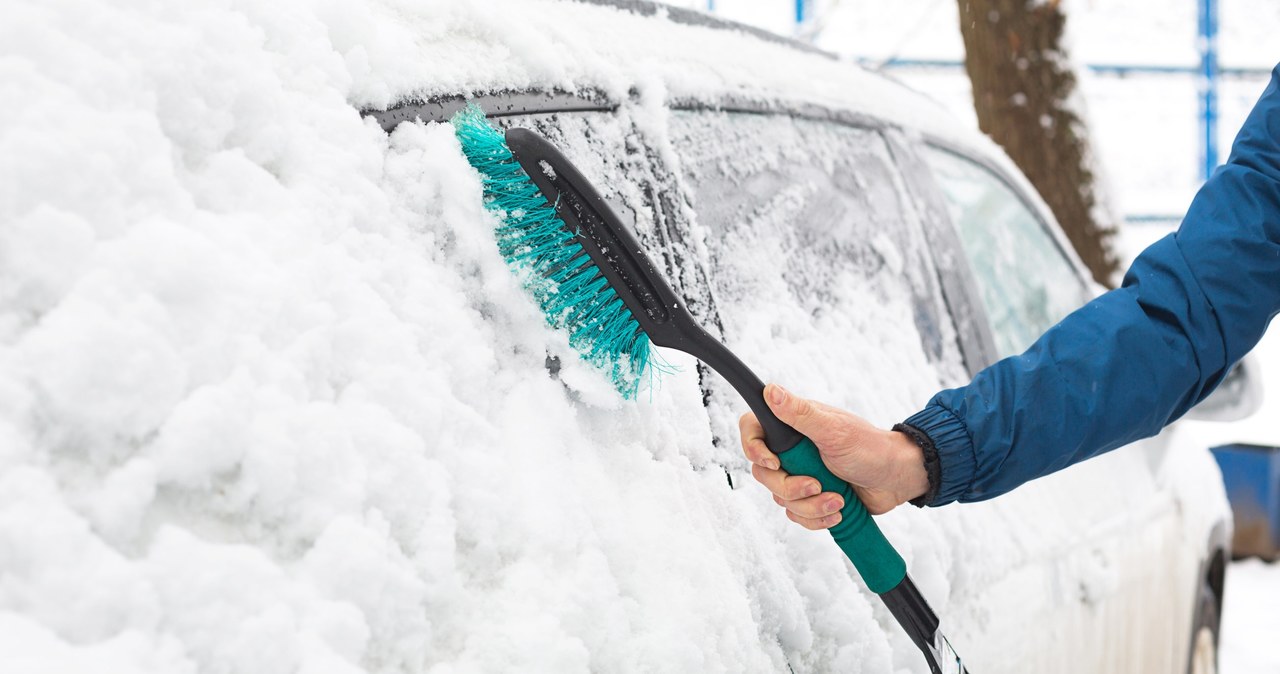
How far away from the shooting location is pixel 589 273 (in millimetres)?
1297

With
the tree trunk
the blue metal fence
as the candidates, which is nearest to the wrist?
the tree trunk

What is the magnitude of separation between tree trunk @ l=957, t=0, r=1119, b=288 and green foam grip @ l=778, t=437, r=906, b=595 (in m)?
4.87

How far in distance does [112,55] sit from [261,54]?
157 millimetres

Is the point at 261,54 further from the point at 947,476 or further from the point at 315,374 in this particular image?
the point at 947,476

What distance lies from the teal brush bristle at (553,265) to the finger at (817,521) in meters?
0.28

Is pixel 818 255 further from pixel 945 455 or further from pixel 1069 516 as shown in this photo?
pixel 1069 516

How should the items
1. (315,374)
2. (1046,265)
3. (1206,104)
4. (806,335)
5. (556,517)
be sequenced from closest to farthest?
1. (315,374)
2. (556,517)
3. (806,335)
4. (1046,265)
5. (1206,104)

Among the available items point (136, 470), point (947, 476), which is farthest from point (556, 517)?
point (947, 476)

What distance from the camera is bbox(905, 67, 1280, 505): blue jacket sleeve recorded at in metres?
1.52

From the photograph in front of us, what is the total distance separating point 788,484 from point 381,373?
0.59 meters

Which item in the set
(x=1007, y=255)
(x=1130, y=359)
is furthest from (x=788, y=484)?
(x=1007, y=255)

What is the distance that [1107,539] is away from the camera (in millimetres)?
2352

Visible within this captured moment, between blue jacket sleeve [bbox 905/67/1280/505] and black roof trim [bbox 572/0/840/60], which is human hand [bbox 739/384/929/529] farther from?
black roof trim [bbox 572/0/840/60]

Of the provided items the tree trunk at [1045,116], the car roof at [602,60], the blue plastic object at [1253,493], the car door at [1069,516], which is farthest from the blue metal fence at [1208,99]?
the car roof at [602,60]
